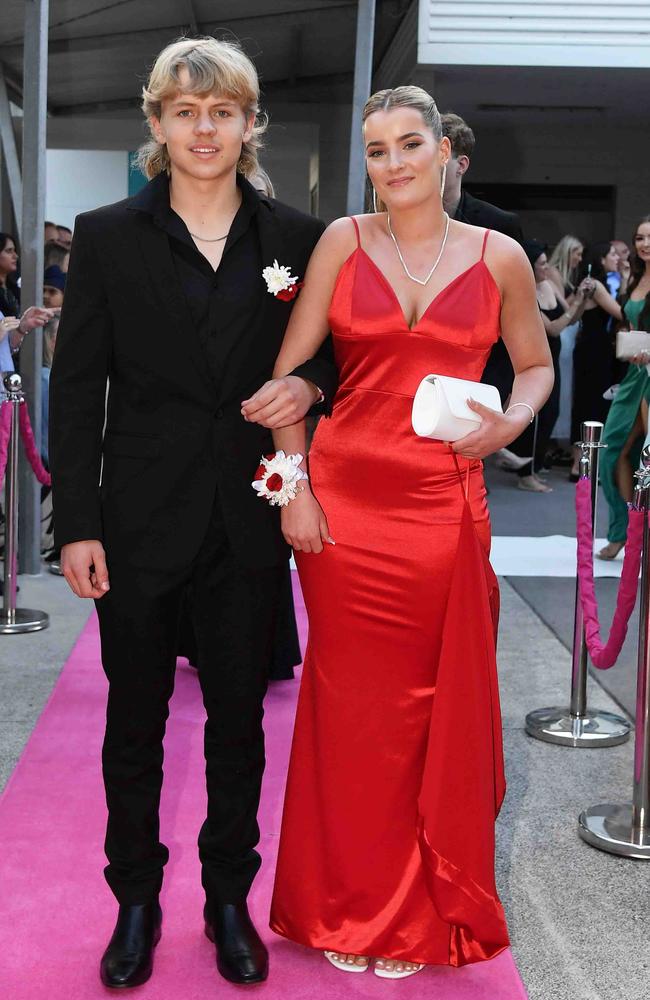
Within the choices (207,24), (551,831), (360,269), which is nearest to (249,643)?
(360,269)

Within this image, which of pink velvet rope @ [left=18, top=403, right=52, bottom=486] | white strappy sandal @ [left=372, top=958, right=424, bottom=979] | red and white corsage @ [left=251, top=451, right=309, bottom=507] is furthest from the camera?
pink velvet rope @ [left=18, top=403, right=52, bottom=486]

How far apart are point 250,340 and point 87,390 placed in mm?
343

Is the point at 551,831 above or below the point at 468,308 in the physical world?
below

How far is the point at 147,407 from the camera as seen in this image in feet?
8.41

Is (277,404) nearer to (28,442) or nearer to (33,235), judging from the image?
(28,442)

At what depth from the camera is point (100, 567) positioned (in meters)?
2.58

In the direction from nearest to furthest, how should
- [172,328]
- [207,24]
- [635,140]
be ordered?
[172,328] → [207,24] → [635,140]

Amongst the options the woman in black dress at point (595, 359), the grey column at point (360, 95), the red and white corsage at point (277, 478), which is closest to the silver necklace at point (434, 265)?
the red and white corsage at point (277, 478)

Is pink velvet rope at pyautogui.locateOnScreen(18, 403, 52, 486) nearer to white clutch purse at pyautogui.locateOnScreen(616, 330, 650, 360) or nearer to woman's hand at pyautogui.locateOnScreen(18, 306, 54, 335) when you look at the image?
woman's hand at pyautogui.locateOnScreen(18, 306, 54, 335)

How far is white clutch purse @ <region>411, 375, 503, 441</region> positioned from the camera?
8.20 ft

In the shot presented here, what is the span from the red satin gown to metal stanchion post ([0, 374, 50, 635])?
336 centimetres

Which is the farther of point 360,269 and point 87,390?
point 360,269

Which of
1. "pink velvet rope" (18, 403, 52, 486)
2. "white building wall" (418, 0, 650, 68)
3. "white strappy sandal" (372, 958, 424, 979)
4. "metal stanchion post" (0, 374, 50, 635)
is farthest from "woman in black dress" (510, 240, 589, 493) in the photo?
"white strappy sandal" (372, 958, 424, 979)

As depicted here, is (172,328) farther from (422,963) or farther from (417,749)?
(422,963)
